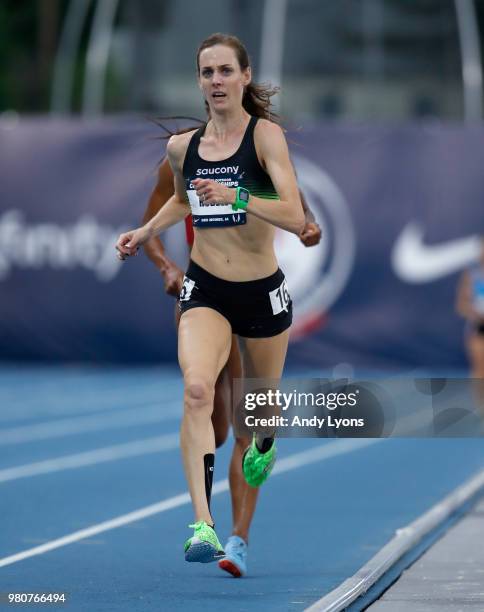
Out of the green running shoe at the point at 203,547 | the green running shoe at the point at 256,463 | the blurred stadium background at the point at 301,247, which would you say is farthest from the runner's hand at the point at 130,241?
the blurred stadium background at the point at 301,247

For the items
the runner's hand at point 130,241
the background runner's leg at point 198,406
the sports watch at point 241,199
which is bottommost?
the background runner's leg at point 198,406

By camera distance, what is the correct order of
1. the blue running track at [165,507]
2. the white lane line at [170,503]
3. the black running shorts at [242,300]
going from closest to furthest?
1. the blue running track at [165,507]
2. the black running shorts at [242,300]
3. the white lane line at [170,503]

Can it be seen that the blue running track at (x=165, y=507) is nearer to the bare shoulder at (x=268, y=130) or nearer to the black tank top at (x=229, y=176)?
the black tank top at (x=229, y=176)

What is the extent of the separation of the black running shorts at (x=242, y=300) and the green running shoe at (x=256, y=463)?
1.70 ft

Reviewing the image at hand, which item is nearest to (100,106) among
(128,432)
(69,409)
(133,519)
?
(69,409)

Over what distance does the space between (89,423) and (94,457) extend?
3.00m

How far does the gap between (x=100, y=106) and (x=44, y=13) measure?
54.5 ft

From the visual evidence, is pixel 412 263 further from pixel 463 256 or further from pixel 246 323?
pixel 246 323

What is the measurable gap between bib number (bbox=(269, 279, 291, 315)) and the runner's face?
34.2 inches

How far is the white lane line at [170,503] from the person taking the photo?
8062 millimetres

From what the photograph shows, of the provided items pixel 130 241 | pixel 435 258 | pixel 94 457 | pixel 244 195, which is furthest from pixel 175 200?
pixel 435 258

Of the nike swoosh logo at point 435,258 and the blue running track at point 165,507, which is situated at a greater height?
the nike swoosh logo at point 435,258

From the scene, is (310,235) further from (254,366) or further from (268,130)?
(254,366)

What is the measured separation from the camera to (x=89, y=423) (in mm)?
16141
